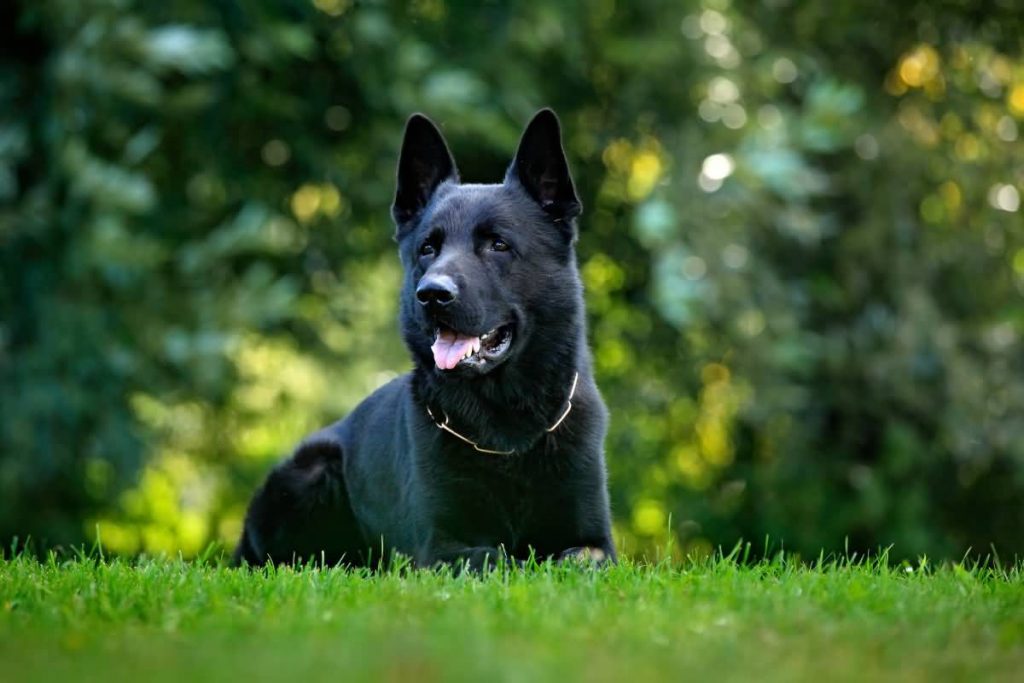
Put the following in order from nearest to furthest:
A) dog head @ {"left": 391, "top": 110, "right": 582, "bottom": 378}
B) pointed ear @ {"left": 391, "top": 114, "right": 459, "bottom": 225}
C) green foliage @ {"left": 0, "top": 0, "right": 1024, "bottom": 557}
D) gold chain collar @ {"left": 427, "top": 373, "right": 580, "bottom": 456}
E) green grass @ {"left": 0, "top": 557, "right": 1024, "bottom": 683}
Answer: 1. green grass @ {"left": 0, "top": 557, "right": 1024, "bottom": 683}
2. dog head @ {"left": 391, "top": 110, "right": 582, "bottom": 378}
3. gold chain collar @ {"left": 427, "top": 373, "right": 580, "bottom": 456}
4. pointed ear @ {"left": 391, "top": 114, "right": 459, "bottom": 225}
5. green foliage @ {"left": 0, "top": 0, "right": 1024, "bottom": 557}

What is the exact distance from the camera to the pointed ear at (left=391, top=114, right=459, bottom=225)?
592 cm

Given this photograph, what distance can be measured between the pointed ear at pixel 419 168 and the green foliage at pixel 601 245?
2952mm

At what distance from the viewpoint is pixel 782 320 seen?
1076cm

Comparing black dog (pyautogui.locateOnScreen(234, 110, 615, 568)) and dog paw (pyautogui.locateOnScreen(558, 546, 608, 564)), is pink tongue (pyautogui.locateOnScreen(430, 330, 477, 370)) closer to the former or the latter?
black dog (pyautogui.locateOnScreen(234, 110, 615, 568))

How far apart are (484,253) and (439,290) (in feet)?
1.23

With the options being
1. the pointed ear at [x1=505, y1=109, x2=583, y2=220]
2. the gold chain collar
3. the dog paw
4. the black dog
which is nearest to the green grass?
the dog paw

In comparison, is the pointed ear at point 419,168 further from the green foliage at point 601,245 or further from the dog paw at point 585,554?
the green foliage at point 601,245

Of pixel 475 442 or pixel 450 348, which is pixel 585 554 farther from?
pixel 450 348

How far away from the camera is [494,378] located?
5.52 m

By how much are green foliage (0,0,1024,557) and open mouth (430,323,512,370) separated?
11.4 feet

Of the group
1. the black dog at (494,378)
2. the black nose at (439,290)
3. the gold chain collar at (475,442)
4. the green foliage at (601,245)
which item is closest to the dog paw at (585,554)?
the black dog at (494,378)

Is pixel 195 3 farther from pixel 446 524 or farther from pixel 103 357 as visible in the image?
pixel 446 524

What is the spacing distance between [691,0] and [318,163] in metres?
2.91

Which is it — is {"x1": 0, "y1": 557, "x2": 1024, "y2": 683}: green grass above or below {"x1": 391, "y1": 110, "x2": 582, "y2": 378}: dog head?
below
